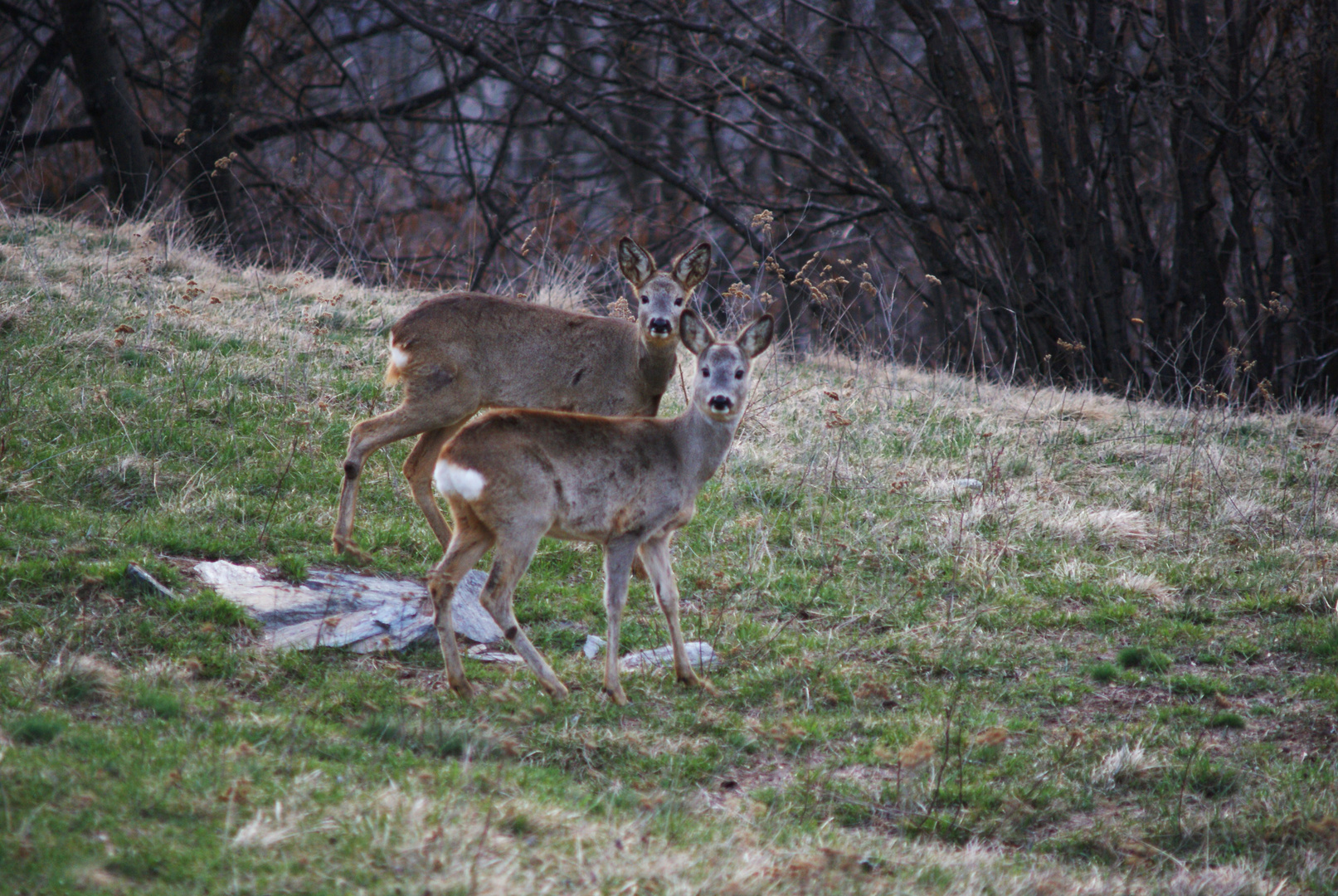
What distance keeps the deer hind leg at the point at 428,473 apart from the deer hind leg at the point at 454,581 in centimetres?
131

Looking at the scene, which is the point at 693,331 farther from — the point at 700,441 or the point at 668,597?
the point at 668,597

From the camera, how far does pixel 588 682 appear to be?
5352 millimetres

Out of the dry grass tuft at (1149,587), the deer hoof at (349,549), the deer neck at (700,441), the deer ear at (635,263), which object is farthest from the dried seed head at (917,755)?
the deer ear at (635,263)

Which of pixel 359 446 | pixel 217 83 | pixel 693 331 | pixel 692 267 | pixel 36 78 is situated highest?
pixel 217 83

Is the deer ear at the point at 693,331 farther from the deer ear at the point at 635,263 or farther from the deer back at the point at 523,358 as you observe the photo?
the deer ear at the point at 635,263

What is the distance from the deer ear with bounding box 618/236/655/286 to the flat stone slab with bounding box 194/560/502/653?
7.31 feet

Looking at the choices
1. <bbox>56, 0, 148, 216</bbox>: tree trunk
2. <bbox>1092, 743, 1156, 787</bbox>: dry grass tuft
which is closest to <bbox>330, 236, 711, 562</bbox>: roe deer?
<bbox>1092, 743, 1156, 787</bbox>: dry grass tuft

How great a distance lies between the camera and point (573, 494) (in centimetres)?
516

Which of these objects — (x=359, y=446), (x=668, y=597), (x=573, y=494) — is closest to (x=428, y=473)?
(x=359, y=446)

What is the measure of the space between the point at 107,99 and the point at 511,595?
13.0m

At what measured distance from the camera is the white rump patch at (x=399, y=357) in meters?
6.43

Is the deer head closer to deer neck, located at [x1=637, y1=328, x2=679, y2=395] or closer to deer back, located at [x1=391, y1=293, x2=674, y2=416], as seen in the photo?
deer neck, located at [x1=637, y1=328, x2=679, y2=395]

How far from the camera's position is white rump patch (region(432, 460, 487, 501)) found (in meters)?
4.93

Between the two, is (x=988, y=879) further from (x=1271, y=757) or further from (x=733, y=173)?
(x=733, y=173)
